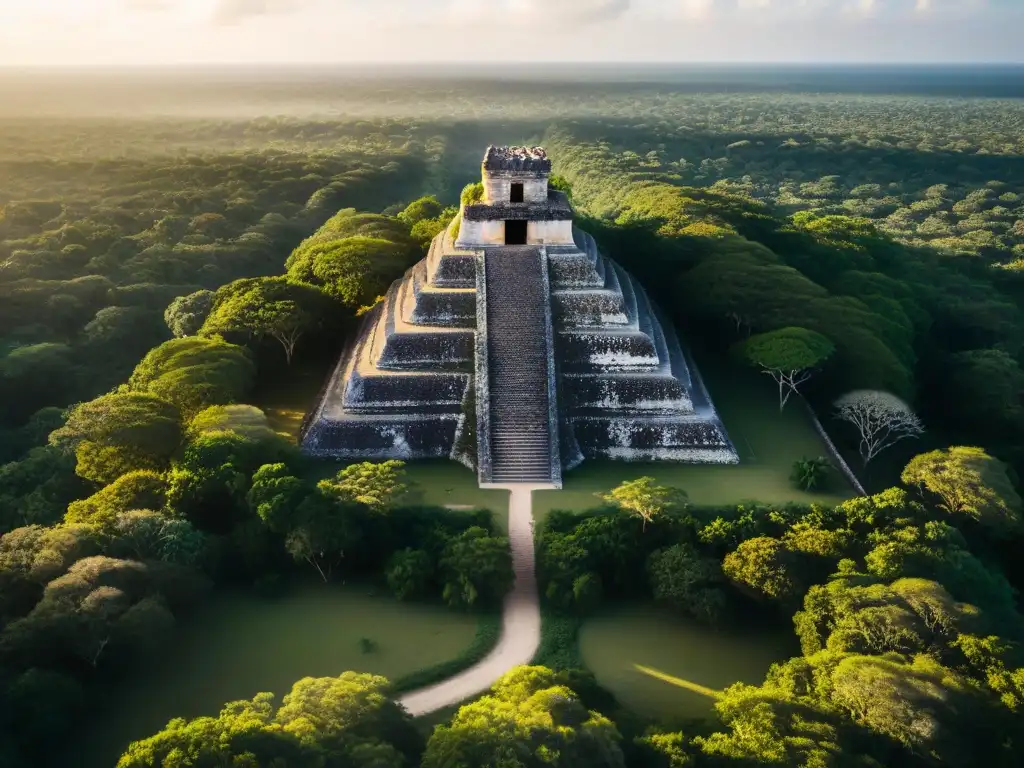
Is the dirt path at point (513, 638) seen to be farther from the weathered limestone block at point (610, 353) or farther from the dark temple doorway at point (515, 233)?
the dark temple doorway at point (515, 233)

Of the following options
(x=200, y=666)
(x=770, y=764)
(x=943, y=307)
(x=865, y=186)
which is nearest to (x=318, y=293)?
(x=200, y=666)

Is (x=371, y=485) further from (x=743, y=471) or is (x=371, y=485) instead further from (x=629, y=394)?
(x=743, y=471)

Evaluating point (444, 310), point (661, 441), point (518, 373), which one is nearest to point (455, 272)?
point (444, 310)

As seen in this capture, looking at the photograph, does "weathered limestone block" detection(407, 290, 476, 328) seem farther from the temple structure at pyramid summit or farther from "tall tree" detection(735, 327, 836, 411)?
"tall tree" detection(735, 327, 836, 411)

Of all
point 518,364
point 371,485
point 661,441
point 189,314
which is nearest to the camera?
point 371,485

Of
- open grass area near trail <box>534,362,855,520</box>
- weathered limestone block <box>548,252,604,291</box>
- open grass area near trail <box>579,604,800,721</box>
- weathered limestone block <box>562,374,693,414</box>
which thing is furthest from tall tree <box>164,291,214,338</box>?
open grass area near trail <box>579,604,800,721</box>

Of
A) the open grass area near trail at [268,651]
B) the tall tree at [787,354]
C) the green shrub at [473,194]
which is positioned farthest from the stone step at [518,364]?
the tall tree at [787,354]
